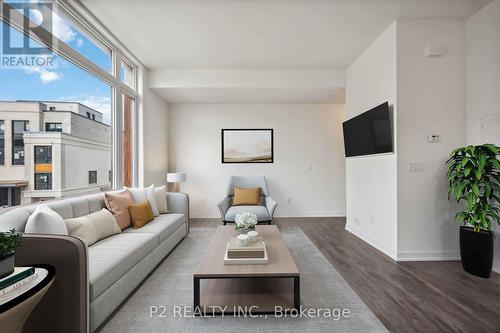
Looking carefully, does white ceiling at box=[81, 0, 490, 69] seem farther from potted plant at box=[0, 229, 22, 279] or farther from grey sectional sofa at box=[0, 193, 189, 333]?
potted plant at box=[0, 229, 22, 279]

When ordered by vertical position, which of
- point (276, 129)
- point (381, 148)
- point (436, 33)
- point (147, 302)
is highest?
point (436, 33)

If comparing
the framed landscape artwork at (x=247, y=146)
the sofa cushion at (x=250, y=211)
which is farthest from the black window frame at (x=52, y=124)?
the framed landscape artwork at (x=247, y=146)

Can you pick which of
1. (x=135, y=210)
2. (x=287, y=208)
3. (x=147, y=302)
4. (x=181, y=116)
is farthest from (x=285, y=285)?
(x=181, y=116)

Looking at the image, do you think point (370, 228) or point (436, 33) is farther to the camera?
point (370, 228)

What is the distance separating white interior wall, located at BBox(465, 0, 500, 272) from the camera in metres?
2.50

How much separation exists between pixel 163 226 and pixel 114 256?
95 centimetres

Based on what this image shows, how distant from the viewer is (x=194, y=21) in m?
2.80

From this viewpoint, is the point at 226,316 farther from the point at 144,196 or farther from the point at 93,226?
the point at 144,196

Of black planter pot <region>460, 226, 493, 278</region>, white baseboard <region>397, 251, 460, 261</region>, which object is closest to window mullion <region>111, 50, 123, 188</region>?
white baseboard <region>397, 251, 460, 261</region>

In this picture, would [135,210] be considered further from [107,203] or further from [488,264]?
[488,264]

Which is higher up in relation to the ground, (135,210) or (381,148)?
(381,148)

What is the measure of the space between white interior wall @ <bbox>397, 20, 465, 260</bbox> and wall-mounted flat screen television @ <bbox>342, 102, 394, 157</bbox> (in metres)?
0.14

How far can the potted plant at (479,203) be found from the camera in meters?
2.32

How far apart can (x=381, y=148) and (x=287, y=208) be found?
2562 millimetres
